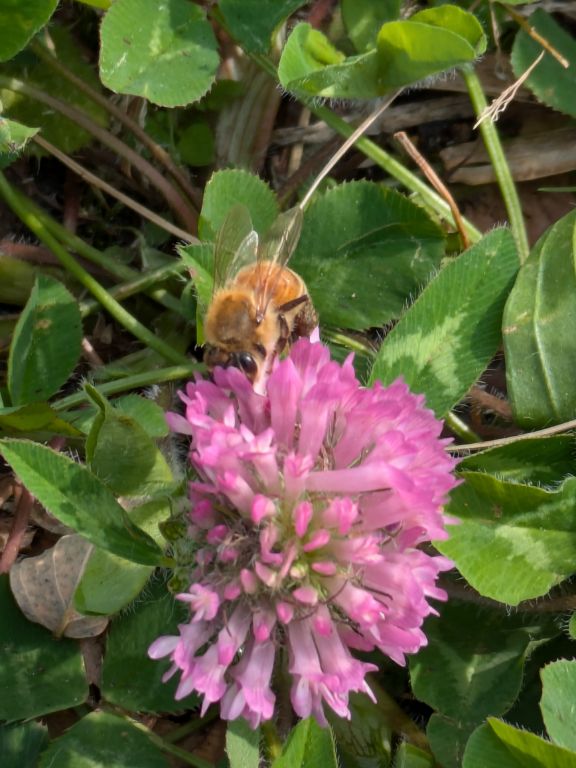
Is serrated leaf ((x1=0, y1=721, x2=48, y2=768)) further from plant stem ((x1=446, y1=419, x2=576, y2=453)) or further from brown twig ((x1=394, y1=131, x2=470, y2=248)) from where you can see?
brown twig ((x1=394, y1=131, x2=470, y2=248))

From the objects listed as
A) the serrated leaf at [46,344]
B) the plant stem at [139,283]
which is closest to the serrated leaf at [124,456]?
the serrated leaf at [46,344]

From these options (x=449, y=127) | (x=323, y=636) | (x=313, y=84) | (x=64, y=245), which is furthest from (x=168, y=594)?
(x=449, y=127)

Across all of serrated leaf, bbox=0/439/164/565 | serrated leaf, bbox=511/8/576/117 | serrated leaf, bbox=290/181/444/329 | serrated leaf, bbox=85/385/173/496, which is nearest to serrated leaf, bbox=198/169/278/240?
serrated leaf, bbox=290/181/444/329

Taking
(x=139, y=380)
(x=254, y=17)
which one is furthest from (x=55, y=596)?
(x=254, y=17)

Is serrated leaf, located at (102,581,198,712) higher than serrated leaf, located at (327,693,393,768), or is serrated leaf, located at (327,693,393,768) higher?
serrated leaf, located at (102,581,198,712)

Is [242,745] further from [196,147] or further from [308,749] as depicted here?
[196,147]
